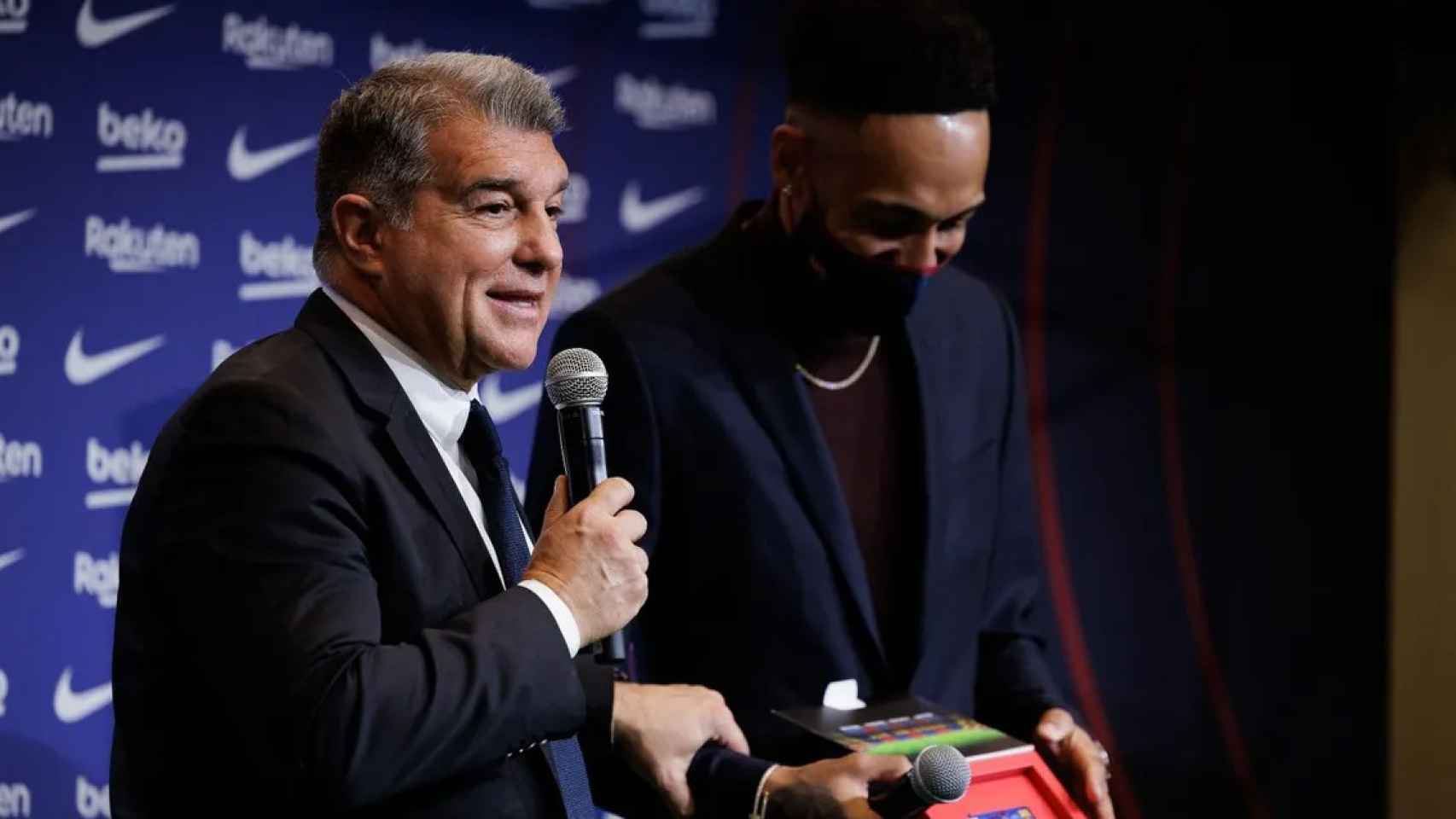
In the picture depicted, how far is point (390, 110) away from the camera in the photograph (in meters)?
1.65

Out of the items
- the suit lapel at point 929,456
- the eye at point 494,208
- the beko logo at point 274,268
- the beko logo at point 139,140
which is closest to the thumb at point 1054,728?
→ the suit lapel at point 929,456

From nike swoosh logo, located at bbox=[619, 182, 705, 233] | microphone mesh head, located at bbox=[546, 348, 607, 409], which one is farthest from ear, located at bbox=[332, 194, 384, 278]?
nike swoosh logo, located at bbox=[619, 182, 705, 233]

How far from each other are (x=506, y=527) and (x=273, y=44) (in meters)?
1.70

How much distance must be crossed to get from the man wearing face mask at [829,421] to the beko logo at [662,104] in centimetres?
123

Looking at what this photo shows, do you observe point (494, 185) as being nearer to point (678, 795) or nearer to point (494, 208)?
point (494, 208)

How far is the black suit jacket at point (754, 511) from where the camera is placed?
7.25 ft

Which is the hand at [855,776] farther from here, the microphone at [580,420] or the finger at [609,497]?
the finger at [609,497]

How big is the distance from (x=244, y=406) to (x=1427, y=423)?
3640mm

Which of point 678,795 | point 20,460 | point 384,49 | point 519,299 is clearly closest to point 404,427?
point 519,299

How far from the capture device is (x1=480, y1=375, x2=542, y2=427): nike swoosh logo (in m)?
3.39

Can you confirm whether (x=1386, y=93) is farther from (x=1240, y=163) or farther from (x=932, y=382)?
(x=932, y=382)

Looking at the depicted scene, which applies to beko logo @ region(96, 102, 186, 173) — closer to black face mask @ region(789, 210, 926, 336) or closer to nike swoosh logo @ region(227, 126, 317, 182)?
nike swoosh logo @ region(227, 126, 317, 182)

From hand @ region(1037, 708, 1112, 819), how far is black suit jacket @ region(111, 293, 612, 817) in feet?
2.74

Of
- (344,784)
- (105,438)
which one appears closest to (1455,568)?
(105,438)
